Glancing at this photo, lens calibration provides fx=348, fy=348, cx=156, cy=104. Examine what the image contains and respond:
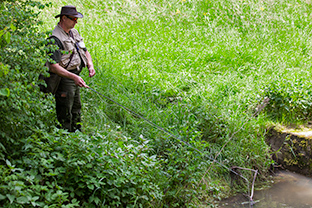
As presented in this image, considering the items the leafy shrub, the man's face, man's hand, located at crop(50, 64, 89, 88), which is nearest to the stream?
the leafy shrub

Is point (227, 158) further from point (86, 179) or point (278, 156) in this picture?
point (86, 179)

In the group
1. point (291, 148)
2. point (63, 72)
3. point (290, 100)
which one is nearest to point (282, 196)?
point (291, 148)

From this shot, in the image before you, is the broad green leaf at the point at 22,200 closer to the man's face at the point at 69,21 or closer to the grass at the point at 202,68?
the grass at the point at 202,68

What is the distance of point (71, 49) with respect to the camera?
167 inches

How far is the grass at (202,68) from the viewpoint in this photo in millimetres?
5426

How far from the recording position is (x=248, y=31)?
33.0ft

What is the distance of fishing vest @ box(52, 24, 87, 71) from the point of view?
4.16 m

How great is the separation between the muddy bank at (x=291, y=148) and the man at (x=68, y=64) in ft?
10.7

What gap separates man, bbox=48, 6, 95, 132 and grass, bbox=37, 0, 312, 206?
467 mm

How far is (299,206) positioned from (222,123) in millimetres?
1663

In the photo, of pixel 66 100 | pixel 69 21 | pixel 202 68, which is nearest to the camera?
pixel 69 21

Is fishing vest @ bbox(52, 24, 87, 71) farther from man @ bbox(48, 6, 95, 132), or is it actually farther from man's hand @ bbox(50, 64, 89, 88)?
man's hand @ bbox(50, 64, 89, 88)

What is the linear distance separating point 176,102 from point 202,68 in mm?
1725

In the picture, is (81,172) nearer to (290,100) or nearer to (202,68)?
(290,100)
